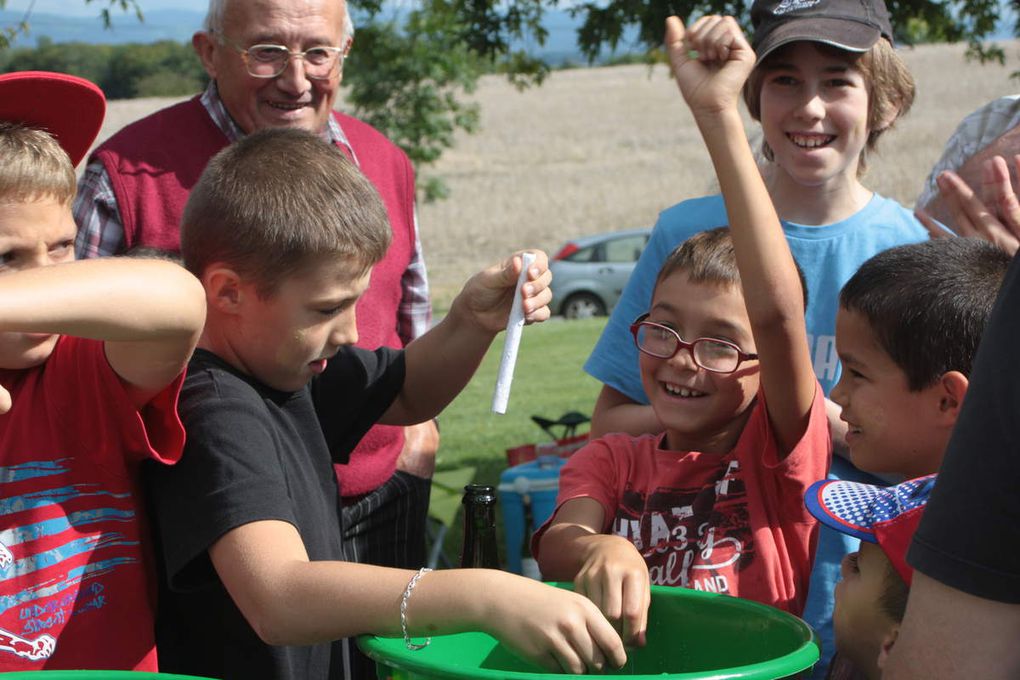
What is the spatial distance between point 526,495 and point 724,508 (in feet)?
8.42

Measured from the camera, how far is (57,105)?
6.68 feet

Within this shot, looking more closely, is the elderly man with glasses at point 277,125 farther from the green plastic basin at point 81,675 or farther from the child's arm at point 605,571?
the green plastic basin at point 81,675

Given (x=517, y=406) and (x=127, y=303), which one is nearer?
(x=127, y=303)

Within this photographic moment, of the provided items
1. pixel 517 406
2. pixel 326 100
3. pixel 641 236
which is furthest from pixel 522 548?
pixel 641 236

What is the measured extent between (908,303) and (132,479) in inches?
53.3

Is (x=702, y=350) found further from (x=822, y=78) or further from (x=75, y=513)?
(x=75, y=513)

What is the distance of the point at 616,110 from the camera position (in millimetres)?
44969

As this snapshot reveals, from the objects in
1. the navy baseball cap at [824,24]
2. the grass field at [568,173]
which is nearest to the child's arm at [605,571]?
the navy baseball cap at [824,24]

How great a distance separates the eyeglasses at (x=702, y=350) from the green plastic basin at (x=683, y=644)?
610mm

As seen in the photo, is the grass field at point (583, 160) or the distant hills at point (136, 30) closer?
the distant hills at point (136, 30)

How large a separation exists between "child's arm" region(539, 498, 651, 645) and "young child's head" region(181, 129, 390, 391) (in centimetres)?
52

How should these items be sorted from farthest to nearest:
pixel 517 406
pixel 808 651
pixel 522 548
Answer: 1. pixel 517 406
2. pixel 522 548
3. pixel 808 651

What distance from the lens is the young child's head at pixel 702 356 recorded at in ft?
7.48

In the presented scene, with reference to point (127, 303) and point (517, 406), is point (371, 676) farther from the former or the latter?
point (517, 406)
